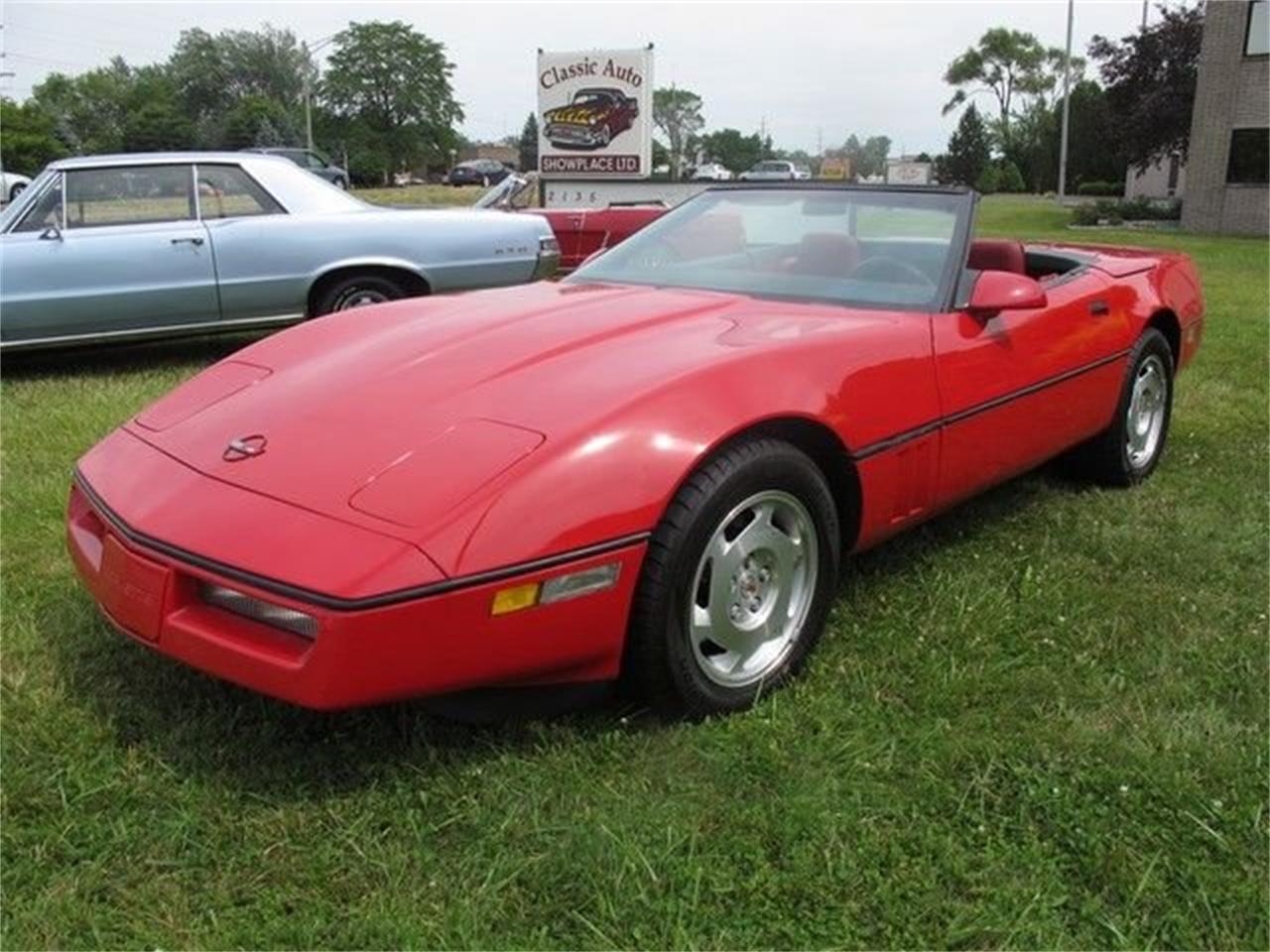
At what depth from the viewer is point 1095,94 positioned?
5053cm

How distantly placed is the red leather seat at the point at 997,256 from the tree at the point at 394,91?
77.2 metres

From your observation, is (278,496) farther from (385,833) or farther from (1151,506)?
(1151,506)

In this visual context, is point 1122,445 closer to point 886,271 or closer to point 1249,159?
point 886,271

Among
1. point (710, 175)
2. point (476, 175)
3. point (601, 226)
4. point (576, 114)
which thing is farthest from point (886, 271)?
point (476, 175)

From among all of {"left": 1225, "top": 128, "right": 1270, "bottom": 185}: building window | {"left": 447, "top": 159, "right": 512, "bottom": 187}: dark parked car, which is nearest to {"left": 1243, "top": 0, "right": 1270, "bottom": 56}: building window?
{"left": 1225, "top": 128, "right": 1270, "bottom": 185}: building window

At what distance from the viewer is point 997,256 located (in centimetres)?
423

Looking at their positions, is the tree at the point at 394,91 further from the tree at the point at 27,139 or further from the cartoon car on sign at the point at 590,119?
the cartoon car on sign at the point at 590,119

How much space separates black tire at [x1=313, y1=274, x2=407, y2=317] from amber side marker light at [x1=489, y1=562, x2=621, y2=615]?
5.08m

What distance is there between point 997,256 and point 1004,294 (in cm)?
111

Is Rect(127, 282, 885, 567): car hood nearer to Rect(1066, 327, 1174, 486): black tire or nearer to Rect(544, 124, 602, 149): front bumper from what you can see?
Rect(1066, 327, 1174, 486): black tire

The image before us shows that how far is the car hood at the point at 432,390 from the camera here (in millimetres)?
2266

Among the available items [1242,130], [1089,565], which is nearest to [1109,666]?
[1089,565]

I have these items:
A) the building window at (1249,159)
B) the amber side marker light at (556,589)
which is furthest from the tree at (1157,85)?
the amber side marker light at (556,589)

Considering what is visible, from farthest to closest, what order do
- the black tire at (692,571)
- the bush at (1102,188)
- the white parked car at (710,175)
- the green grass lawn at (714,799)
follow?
the bush at (1102,188), the white parked car at (710,175), the black tire at (692,571), the green grass lawn at (714,799)
